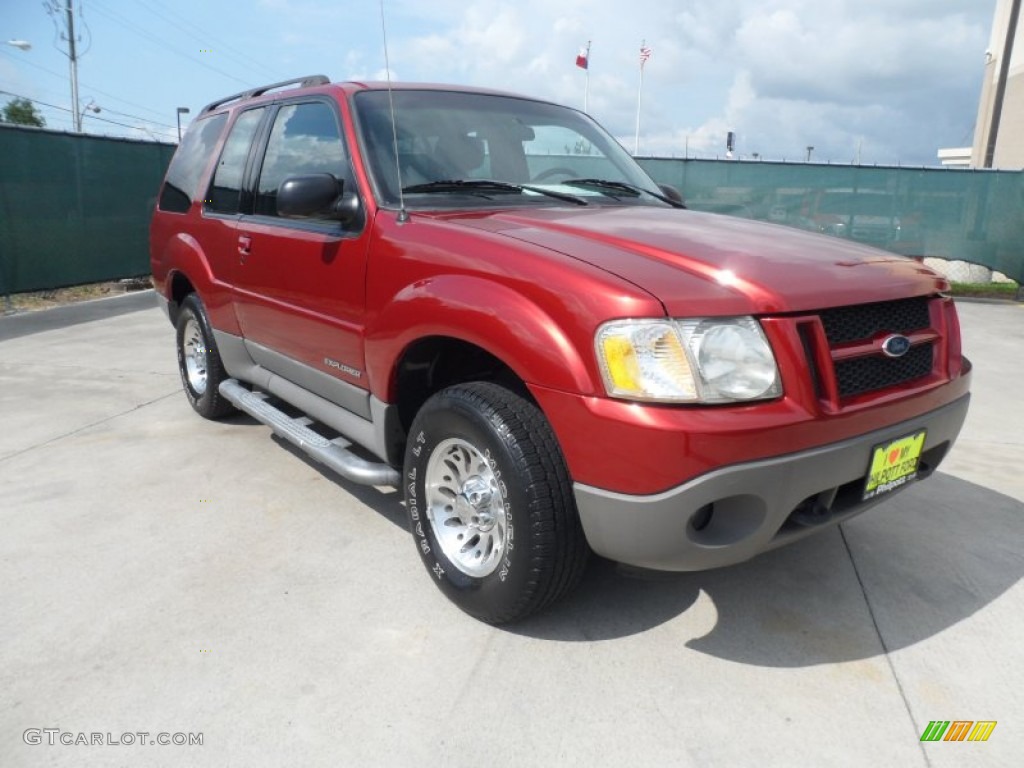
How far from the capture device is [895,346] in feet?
7.56

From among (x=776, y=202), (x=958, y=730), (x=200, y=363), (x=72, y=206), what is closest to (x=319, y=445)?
(x=200, y=363)

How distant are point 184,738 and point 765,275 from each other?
2.08 m

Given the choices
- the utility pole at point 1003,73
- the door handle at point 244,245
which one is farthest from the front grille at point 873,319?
the utility pole at point 1003,73

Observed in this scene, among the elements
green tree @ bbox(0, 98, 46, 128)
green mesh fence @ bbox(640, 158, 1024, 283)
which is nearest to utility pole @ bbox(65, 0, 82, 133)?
green tree @ bbox(0, 98, 46, 128)

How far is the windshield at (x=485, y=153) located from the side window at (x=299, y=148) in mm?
181

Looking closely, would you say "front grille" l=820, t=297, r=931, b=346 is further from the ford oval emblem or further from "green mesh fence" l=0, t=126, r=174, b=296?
"green mesh fence" l=0, t=126, r=174, b=296

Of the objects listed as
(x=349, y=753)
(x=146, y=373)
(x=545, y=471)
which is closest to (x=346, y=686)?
(x=349, y=753)

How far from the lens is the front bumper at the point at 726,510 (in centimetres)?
199

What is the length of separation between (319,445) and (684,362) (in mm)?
1818

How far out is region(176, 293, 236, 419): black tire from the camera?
14.6 feet

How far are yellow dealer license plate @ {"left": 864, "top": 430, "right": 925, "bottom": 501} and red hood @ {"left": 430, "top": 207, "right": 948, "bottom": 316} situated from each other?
452 mm

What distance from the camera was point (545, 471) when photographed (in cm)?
222

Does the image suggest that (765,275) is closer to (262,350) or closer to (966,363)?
(966,363)

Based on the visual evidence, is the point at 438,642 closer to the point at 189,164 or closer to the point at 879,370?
the point at 879,370
